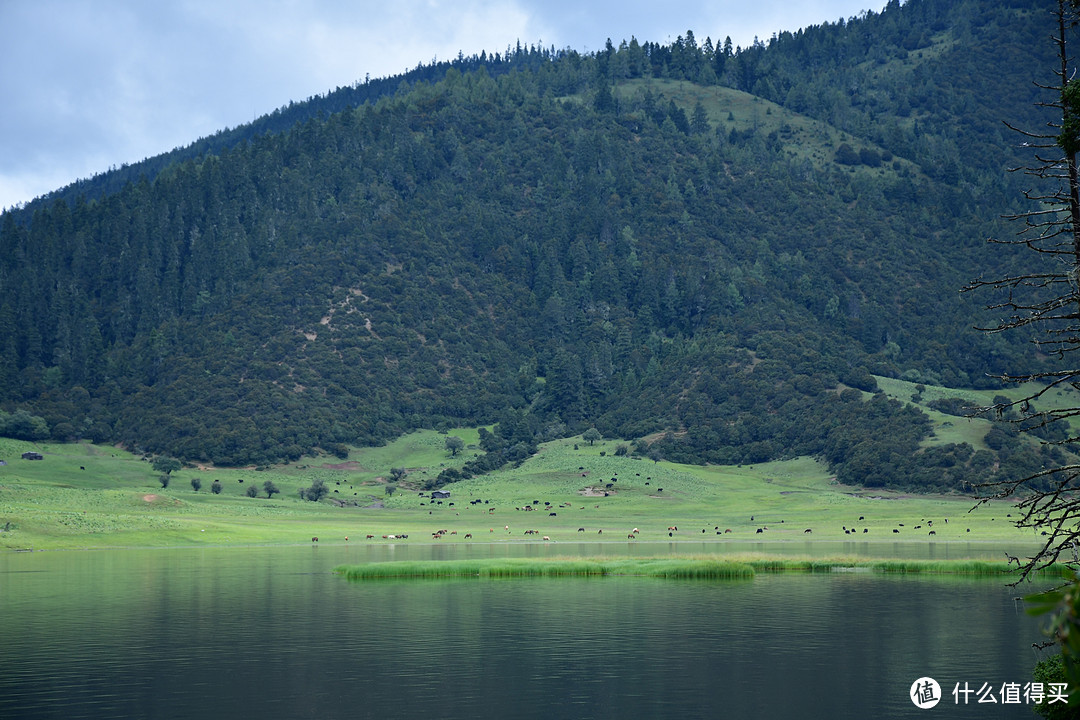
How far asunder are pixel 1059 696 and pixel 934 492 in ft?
554

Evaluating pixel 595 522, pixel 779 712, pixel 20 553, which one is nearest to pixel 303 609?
pixel 779 712

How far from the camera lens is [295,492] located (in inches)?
7520

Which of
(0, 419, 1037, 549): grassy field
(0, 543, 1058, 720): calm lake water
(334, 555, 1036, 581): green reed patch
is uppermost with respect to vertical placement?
(0, 419, 1037, 549): grassy field

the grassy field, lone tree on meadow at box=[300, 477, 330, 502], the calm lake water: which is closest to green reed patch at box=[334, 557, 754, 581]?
the calm lake water

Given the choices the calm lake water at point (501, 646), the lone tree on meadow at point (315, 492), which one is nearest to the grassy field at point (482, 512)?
the lone tree on meadow at point (315, 492)

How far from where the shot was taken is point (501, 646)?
157 feet

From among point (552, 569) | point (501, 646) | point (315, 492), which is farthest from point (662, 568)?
point (315, 492)

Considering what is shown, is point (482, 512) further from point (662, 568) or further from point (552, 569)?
Answer: point (662, 568)

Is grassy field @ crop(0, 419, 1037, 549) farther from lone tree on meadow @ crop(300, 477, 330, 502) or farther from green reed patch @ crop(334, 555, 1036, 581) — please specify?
green reed patch @ crop(334, 555, 1036, 581)

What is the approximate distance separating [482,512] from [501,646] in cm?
11213

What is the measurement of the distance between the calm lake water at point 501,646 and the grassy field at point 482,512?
115 ft

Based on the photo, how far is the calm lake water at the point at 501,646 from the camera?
37188 mm

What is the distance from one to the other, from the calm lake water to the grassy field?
115 feet

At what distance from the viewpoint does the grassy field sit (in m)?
113
